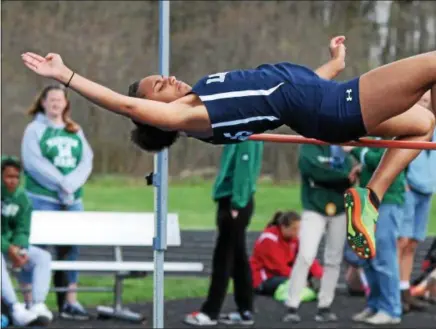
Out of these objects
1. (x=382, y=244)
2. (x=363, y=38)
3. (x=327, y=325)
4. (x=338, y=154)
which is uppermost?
(x=363, y=38)

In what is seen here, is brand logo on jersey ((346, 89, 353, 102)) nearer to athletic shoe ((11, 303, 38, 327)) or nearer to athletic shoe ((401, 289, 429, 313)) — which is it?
athletic shoe ((11, 303, 38, 327))

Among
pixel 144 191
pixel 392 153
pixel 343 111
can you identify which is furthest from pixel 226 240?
pixel 144 191

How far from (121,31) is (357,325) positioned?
28.6 feet

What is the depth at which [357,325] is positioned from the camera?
9.55 meters

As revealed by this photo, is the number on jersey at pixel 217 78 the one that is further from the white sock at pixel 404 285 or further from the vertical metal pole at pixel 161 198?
the white sock at pixel 404 285

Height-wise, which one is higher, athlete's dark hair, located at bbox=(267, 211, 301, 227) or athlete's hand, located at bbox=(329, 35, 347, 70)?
athlete's hand, located at bbox=(329, 35, 347, 70)

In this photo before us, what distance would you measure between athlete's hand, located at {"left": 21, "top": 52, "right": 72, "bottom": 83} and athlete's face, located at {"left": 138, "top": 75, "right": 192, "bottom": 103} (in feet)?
1.95

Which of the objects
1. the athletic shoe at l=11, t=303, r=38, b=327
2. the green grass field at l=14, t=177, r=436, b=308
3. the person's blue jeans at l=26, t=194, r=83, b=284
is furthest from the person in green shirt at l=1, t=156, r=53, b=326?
the green grass field at l=14, t=177, r=436, b=308

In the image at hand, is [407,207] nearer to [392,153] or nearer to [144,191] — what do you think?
[392,153]

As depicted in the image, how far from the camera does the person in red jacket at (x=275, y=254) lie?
10.9 m

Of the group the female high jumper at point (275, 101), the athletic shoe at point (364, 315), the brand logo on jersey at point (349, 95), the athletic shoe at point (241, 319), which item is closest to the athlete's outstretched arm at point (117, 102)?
the female high jumper at point (275, 101)

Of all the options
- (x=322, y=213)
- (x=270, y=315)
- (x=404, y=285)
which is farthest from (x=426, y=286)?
(x=322, y=213)

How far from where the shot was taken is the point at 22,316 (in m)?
9.12

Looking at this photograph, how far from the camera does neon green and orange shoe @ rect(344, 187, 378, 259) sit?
6.64 meters
